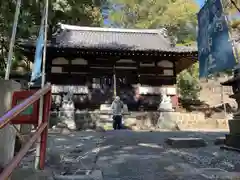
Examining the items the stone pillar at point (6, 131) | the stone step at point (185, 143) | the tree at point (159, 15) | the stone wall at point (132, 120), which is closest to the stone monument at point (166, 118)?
the stone wall at point (132, 120)

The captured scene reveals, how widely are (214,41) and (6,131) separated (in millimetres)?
4355

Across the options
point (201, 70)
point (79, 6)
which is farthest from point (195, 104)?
point (201, 70)

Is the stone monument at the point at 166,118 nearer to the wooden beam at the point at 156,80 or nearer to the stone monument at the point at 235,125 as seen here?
the wooden beam at the point at 156,80

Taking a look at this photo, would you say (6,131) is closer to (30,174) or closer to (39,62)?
(30,174)

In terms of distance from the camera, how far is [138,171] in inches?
155

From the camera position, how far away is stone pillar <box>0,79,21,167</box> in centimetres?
269

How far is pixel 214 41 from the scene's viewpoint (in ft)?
17.8

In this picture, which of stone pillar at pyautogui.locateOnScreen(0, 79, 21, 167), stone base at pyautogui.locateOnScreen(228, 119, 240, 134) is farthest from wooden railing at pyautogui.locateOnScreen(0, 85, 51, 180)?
stone base at pyautogui.locateOnScreen(228, 119, 240, 134)

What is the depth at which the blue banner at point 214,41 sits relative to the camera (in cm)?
505

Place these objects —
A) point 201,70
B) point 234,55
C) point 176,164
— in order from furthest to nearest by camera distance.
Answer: point 201,70
point 234,55
point 176,164

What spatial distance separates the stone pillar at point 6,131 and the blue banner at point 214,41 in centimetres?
385

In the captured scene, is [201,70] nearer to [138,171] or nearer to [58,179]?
[138,171]

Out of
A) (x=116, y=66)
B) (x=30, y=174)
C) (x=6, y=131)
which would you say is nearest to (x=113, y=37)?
(x=116, y=66)

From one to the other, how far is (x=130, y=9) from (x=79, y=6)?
2691 centimetres
